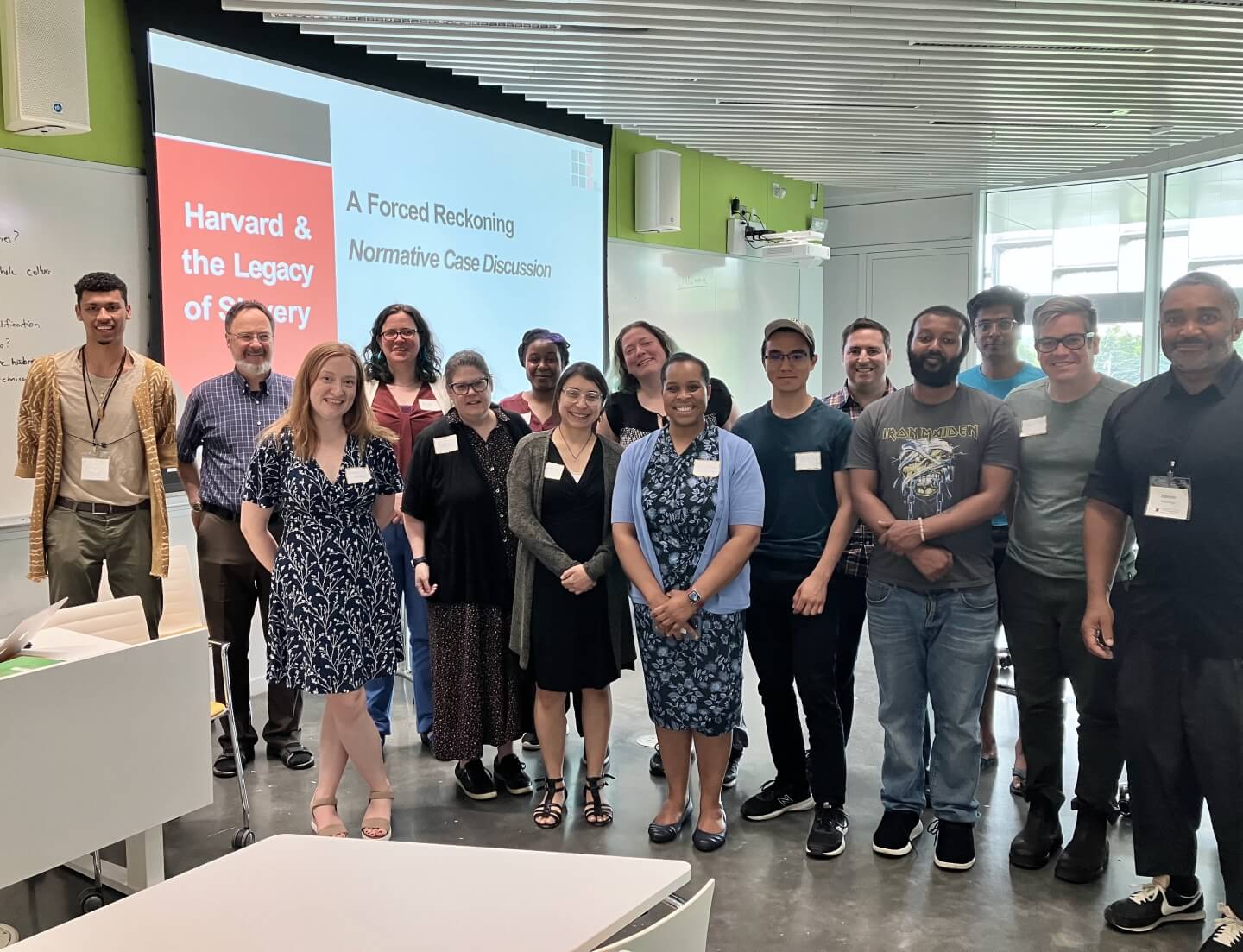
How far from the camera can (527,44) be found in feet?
17.3

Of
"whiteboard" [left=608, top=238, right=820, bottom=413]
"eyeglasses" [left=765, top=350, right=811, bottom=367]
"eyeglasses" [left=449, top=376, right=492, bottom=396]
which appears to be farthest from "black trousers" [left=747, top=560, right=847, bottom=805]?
"whiteboard" [left=608, top=238, right=820, bottom=413]

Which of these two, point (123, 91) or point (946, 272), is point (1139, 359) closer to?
point (946, 272)

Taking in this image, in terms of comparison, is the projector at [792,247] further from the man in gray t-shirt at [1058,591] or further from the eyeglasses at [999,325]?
the man in gray t-shirt at [1058,591]

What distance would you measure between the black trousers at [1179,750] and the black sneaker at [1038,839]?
1.30 feet

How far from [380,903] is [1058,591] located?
7.52ft

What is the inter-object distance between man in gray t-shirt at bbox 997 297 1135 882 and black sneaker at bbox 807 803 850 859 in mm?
530

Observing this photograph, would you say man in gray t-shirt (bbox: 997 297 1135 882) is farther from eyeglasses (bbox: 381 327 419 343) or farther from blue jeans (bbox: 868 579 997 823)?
eyeglasses (bbox: 381 327 419 343)

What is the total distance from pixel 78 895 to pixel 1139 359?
899 cm

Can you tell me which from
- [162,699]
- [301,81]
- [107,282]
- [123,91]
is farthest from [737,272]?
[162,699]

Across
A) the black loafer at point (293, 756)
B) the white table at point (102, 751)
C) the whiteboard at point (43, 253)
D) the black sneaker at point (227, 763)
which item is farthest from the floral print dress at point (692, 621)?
the whiteboard at point (43, 253)

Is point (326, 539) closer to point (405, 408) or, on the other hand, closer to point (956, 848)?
point (405, 408)

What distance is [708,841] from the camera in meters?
3.23

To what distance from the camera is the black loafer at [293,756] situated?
13.1 feet

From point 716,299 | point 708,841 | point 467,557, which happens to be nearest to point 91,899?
point 467,557
